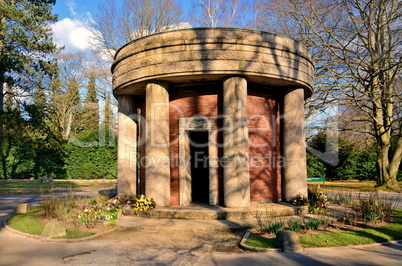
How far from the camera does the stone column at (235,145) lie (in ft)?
29.7

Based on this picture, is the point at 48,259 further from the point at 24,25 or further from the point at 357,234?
the point at 24,25

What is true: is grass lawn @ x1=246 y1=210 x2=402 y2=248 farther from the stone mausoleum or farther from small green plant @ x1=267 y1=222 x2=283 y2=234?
the stone mausoleum

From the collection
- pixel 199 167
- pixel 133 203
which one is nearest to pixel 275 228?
pixel 133 203

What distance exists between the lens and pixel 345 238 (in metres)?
6.62

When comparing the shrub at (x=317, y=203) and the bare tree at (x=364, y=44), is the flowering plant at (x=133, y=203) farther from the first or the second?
the bare tree at (x=364, y=44)

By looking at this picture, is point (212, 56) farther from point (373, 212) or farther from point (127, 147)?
point (373, 212)

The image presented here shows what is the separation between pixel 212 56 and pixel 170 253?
5699mm

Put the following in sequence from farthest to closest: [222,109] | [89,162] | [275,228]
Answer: [89,162] → [222,109] → [275,228]

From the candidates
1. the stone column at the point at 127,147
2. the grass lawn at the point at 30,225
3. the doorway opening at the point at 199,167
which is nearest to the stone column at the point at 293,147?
the doorway opening at the point at 199,167

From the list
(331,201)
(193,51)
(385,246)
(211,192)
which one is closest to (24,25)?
(193,51)

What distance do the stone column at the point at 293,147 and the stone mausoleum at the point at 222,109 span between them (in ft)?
0.11

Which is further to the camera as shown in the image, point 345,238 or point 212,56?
point 212,56

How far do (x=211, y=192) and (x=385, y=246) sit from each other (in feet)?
16.1

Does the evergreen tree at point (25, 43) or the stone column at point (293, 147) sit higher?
the evergreen tree at point (25, 43)
